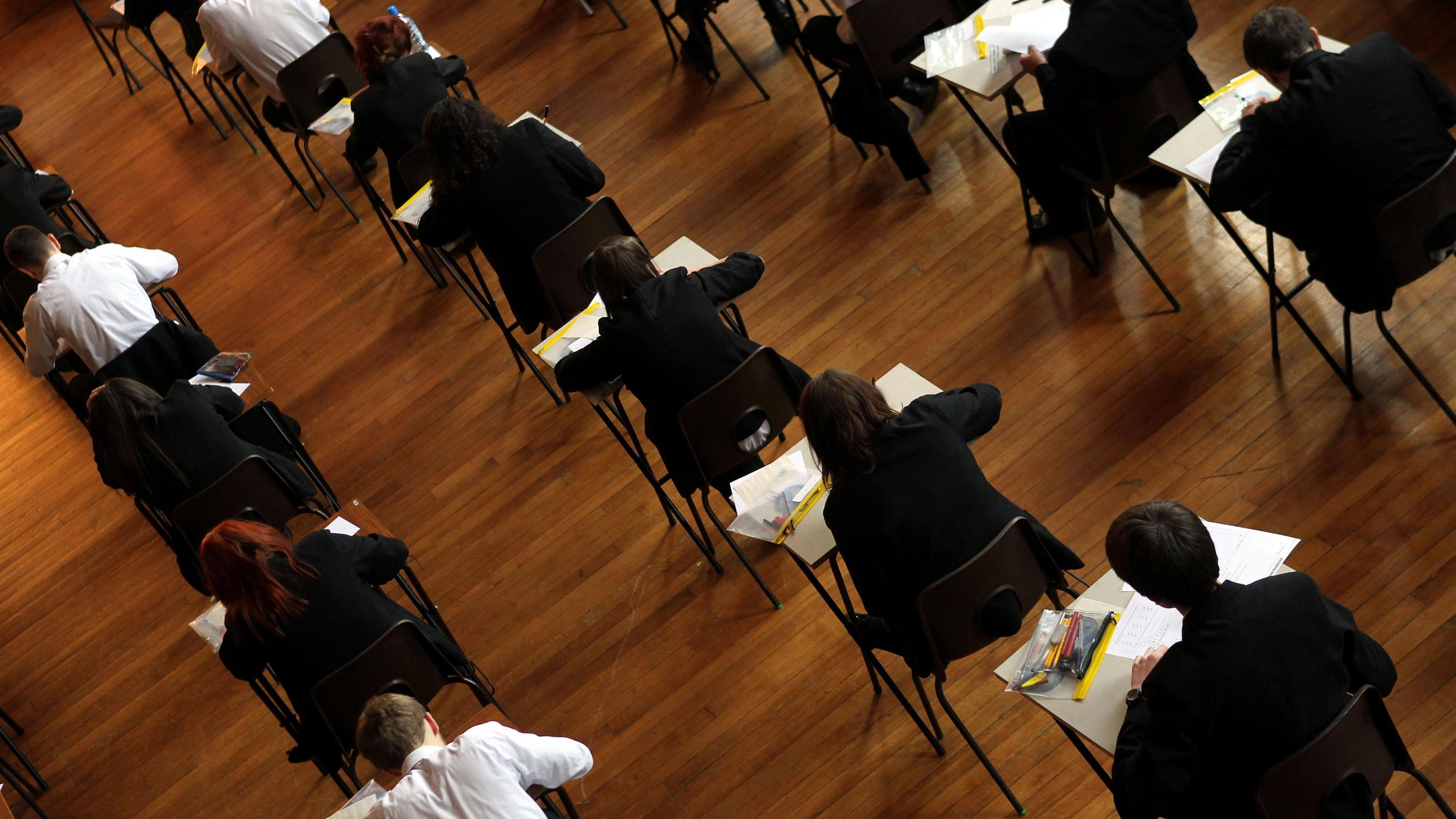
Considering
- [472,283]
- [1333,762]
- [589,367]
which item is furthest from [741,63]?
Result: [1333,762]

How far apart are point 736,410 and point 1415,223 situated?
6.63 ft

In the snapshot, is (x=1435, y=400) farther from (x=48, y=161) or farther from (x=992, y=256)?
(x=48, y=161)

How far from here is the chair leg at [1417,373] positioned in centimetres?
364

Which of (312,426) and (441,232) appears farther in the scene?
(312,426)

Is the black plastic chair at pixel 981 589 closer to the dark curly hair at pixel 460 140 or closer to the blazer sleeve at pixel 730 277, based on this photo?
the blazer sleeve at pixel 730 277

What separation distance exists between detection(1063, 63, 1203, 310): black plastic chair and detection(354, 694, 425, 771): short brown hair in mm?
2866

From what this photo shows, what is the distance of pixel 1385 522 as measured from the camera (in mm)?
3582

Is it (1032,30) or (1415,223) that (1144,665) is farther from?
(1032,30)

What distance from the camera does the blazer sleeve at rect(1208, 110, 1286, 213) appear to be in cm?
341

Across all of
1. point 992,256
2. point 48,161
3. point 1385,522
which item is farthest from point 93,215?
point 1385,522

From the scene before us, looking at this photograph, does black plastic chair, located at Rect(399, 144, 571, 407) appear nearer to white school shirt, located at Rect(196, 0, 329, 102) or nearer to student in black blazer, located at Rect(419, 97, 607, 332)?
student in black blazer, located at Rect(419, 97, 607, 332)

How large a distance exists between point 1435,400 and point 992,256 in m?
1.71

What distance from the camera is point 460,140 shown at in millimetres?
4289

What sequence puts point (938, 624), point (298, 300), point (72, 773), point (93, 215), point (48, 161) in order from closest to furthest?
point (938, 624) → point (72, 773) → point (298, 300) → point (93, 215) → point (48, 161)
